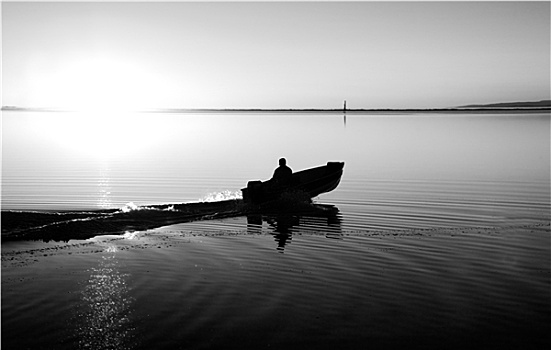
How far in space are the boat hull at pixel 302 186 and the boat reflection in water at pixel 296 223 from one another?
1.06 m

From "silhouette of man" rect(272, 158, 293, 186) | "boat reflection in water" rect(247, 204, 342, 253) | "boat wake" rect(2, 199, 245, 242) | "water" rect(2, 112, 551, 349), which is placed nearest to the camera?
"water" rect(2, 112, 551, 349)

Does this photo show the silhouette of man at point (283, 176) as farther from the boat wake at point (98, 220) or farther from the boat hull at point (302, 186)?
the boat wake at point (98, 220)

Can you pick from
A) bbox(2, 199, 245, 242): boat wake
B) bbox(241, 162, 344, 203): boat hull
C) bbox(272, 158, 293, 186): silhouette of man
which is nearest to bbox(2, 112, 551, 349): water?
bbox(2, 199, 245, 242): boat wake

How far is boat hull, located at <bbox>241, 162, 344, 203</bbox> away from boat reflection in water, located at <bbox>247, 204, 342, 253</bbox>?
106 cm

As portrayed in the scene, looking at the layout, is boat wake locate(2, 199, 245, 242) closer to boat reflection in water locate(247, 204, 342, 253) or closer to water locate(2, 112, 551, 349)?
water locate(2, 112, 551, 349)

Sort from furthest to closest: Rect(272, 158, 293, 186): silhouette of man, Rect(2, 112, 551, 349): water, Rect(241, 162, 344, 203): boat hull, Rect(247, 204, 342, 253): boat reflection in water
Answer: Rect(272, 158, 293, 186): silhouette of man
Rect(241, 162, 344, 203): boat hull
Rect(247, 204, 342, 253): boat reflection in water
Rect(2, 112, 551, 349): water

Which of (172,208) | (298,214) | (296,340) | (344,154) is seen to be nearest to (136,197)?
(172,208)

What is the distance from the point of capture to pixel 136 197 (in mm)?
24109

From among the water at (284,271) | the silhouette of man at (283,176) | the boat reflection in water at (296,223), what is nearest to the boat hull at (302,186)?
the silhouette of man at (283,176)

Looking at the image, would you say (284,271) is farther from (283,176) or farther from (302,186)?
(302,186)

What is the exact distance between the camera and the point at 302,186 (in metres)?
22.8

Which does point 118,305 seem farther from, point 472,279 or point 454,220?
point 454,220

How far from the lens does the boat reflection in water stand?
53.7 ft

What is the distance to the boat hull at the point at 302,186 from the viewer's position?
2089 centimetres
